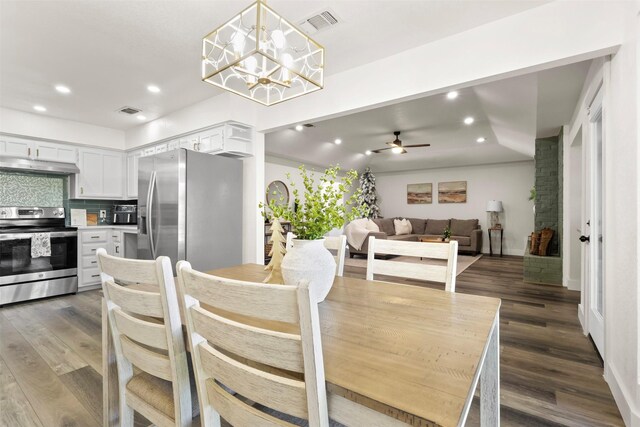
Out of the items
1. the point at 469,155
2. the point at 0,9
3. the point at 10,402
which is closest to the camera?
the point at 10,402

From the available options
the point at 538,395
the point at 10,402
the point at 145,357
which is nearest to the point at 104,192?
the point at 10,402

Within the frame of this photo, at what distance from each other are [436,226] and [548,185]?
3.65m

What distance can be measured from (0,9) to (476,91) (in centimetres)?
456

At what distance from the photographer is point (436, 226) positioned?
27.9 ft

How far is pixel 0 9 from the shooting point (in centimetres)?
211

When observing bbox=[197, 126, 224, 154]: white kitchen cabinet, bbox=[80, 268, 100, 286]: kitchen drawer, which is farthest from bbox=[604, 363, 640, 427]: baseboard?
bbox=[80, 268, 100, 286]: kitchen drawer

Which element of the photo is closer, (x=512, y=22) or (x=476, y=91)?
(x=512, y=22)

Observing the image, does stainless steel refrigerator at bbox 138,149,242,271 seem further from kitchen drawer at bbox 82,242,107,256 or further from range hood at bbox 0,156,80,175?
range hood at bbox 0,156,80,175

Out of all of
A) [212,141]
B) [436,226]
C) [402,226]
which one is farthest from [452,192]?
[212,141]

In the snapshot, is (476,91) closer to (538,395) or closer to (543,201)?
(543,201)

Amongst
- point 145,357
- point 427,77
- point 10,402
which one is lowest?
point 10,402

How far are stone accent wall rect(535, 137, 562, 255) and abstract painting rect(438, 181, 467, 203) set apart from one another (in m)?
3.56

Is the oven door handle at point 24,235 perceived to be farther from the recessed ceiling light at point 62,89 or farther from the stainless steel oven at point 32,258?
the recessed ceiling light at point 62,89

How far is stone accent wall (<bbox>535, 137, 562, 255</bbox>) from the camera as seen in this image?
16.0 feet
